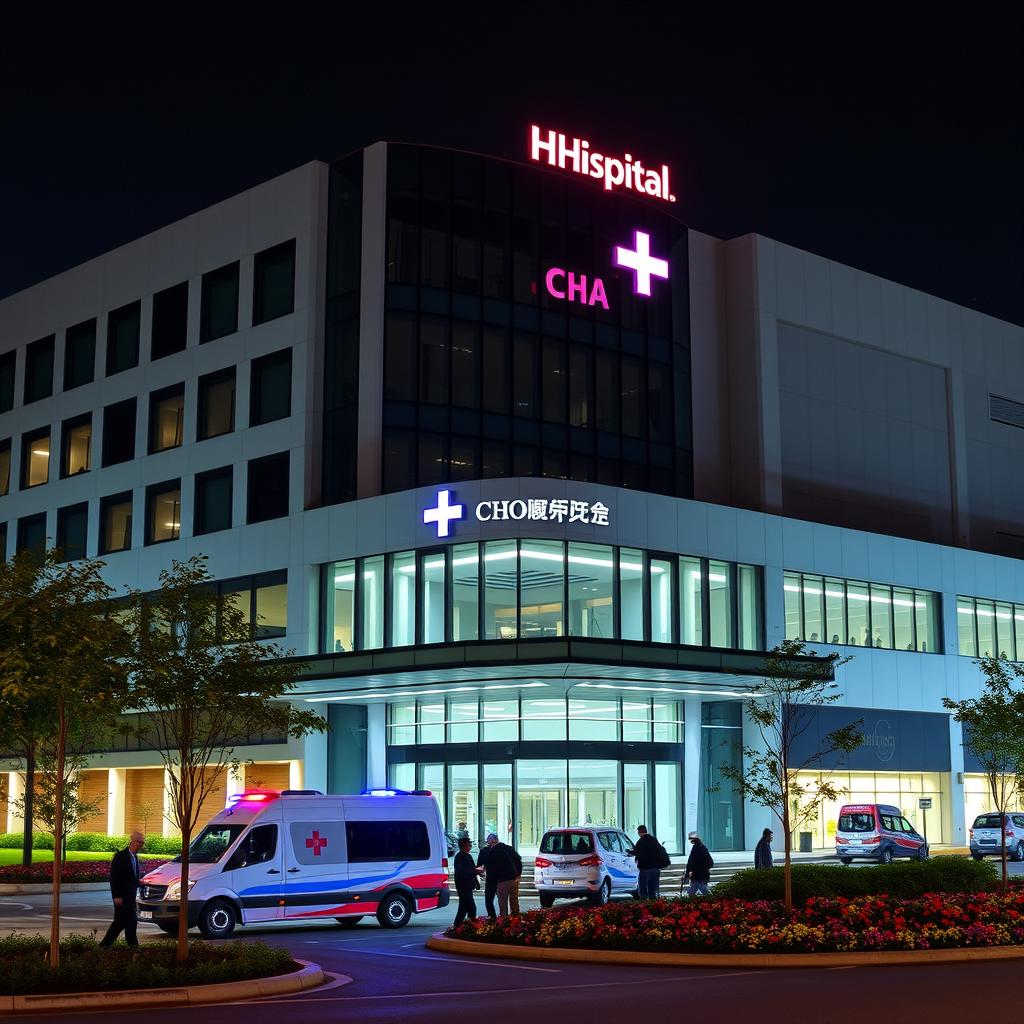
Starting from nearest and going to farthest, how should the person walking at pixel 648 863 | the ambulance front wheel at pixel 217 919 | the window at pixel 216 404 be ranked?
the ambulance front wheel at pixel 217 919
the person walking at pixel 648 863
the window at pixel 216 404

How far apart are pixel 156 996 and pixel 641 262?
41.4 m

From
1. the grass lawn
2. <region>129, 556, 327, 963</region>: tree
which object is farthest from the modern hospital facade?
<region>129, 556, 327, 963</region>: tree

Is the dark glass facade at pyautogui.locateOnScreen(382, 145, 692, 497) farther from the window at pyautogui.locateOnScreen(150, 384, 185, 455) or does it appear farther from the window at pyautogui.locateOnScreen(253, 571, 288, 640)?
the window at pyautogui.locateOnScreen(150, 384, 185, 455)

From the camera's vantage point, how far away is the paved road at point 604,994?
15312 millimetres

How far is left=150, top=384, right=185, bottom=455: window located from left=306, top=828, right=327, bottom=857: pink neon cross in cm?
3069

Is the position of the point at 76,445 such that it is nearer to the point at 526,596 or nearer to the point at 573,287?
the point at 573,287

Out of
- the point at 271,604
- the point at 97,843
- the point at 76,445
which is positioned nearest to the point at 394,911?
the point at 271,604

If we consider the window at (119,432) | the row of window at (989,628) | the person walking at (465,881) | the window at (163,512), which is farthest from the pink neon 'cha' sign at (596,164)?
the person walking at (465,881)

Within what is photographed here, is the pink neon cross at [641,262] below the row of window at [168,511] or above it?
above

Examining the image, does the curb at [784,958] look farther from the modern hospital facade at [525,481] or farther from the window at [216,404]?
the window at [216,404]

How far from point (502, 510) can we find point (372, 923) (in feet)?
55.3

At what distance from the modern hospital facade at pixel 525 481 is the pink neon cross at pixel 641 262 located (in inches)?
5.3

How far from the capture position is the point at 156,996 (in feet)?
56.6

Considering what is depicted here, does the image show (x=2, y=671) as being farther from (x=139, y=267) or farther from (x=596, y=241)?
(x=139, y=267)
